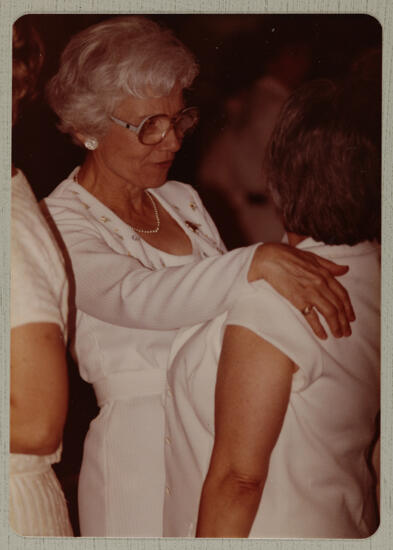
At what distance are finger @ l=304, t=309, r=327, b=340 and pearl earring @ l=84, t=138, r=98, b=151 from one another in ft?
2.05

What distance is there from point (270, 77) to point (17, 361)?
89 centimetres

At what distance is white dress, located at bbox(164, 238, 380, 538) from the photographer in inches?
54.1

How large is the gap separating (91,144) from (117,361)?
1.67 ft

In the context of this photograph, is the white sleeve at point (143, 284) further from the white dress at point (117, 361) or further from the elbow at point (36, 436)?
the elbow at point (36, 436)

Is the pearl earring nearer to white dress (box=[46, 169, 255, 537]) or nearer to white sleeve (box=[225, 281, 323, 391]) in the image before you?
white dress (box=[46, 169, 255, 537])

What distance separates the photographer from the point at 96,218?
1.49 meters

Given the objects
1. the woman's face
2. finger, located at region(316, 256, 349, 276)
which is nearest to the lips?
the woman's face

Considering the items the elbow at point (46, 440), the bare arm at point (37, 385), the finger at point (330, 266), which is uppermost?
the finger at point (330, 266)

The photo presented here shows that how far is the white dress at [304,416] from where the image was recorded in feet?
4.50

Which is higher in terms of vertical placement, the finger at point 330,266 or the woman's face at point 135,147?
A: the woman's face at point 135,147

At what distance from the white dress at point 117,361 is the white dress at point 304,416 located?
0.04m

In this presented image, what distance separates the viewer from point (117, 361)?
148cm

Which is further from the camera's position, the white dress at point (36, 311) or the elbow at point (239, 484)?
the white dress at point (36, 311)

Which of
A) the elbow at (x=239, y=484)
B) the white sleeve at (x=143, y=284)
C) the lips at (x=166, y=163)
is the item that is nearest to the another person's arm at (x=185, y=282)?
the white sleeve at (x=143, y=284)
